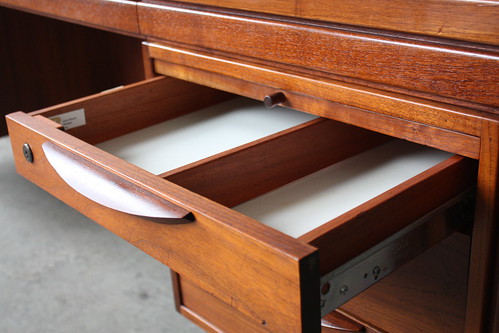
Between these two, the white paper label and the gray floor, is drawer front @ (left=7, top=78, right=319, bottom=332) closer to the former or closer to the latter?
the white paper label

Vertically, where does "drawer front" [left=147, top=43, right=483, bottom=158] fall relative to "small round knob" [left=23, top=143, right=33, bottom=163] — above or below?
above

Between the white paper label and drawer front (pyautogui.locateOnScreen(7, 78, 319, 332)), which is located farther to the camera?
the white paper label

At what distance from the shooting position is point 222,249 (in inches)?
21.7

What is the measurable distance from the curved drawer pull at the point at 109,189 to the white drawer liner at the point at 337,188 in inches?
5.7

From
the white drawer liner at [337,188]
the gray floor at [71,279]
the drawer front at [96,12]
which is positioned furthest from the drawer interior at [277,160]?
the gray floor at [71,279]

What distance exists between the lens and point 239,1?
78cm

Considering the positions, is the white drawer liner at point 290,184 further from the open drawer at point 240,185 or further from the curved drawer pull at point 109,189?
the curved drawer pull at point 109,189

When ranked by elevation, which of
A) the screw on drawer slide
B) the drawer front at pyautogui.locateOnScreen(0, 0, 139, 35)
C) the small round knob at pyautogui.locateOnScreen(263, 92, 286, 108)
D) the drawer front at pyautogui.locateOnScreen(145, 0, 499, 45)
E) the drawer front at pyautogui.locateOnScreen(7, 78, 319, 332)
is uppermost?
the drawer front at pyautogui.locateOnScreen(145, 0, 499, 45)

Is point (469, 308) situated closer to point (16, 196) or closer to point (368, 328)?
point (368, 328)

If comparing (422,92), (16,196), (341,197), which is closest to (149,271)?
(16,196)

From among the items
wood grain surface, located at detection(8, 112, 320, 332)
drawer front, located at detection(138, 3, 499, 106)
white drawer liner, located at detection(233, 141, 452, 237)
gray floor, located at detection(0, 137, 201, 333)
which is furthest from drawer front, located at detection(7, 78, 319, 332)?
gray floor, located at detection(0, 137, 201, 333)

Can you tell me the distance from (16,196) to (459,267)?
129 cm

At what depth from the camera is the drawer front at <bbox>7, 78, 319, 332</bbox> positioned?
0.50m

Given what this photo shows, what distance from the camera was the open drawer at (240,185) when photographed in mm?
529
